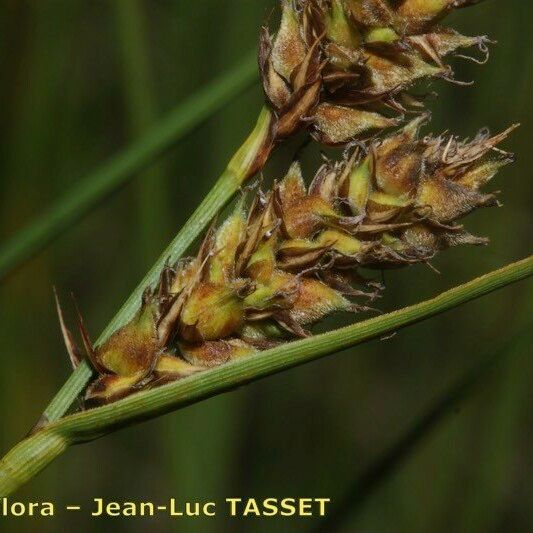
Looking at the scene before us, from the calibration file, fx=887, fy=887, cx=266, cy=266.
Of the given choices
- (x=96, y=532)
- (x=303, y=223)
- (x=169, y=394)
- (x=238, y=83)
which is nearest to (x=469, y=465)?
(x=96, y=532)

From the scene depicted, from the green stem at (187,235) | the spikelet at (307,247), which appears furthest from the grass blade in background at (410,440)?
the green stem at (187,235)

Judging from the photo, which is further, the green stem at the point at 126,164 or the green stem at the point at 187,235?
the green stem at the point at 126,164

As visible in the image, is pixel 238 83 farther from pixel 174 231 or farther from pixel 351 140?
pixel 174 231

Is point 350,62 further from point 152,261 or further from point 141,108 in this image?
point 152,261

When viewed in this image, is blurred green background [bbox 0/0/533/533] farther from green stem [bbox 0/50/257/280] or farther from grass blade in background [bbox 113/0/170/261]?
green stem [bbox 0/50/257/280]

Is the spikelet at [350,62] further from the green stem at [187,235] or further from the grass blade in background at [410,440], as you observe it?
the grass blade in background at [410,440]

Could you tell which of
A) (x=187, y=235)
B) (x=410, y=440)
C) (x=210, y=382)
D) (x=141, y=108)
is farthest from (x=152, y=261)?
(x=210, y=382)
